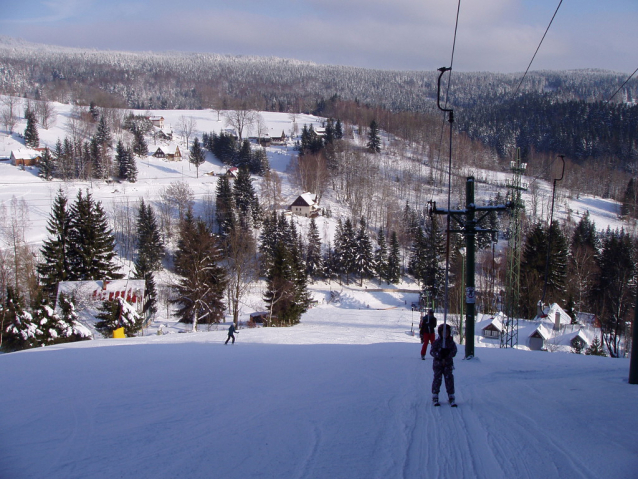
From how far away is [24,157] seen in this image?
258 ft

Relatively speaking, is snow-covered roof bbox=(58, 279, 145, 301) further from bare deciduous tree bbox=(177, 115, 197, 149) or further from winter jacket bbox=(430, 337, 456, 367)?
bare deciduous tree bbox=(177, 115, 197, 149)

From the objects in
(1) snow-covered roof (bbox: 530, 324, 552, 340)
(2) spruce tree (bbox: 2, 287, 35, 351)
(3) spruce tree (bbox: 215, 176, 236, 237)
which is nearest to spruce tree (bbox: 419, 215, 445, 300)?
(1) snow-covered roof (bbox: 530, 324, 552, 340)

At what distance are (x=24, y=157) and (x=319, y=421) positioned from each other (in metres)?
93.7

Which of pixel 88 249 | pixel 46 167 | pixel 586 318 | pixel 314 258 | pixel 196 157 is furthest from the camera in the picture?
pixel 196 157

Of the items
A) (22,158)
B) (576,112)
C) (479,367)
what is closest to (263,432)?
(479,367)

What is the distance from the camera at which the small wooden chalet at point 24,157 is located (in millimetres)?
77938

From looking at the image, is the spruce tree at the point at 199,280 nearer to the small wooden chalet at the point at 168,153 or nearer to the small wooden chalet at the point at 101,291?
the small wooden chalet at the point at 101,291

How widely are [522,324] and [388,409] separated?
110ft

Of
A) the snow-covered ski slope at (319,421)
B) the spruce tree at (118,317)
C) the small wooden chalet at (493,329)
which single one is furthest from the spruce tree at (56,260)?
the small wooden chalet at (493,329)

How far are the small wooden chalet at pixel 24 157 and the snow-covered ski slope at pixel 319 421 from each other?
84.0 metres

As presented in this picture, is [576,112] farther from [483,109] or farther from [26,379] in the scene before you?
[26,379]

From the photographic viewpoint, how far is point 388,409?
6793mm

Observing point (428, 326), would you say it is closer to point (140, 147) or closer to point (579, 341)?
point (579, 341)

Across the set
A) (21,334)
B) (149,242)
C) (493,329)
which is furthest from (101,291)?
(493,329)
